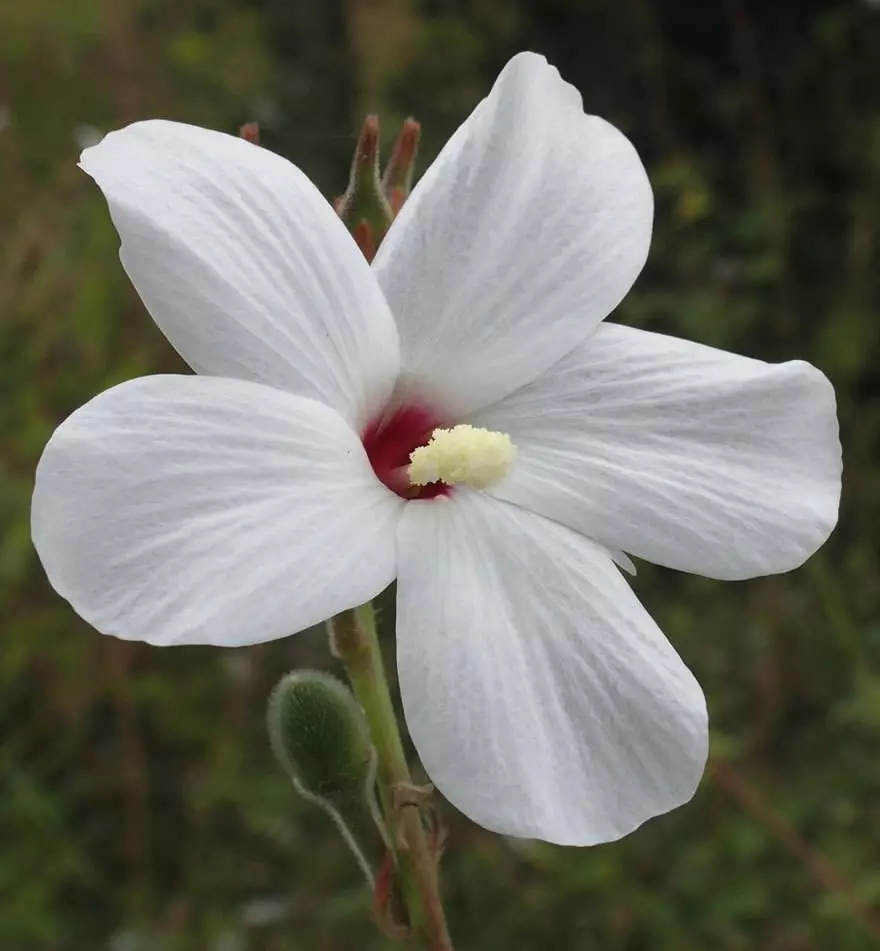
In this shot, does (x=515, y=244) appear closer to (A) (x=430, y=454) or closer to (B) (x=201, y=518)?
(A) (x=430, y=454)

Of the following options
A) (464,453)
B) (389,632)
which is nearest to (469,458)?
(464,453)

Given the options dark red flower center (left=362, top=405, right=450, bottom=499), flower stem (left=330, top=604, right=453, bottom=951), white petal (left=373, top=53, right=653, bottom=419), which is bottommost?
flower stem (left=330, top=604, right=453, bottom=951)

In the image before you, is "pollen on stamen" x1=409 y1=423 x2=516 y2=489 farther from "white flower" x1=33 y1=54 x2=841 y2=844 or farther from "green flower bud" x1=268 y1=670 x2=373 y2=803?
"green flower bud" x1=268 y1=670 x2=373 y2=803

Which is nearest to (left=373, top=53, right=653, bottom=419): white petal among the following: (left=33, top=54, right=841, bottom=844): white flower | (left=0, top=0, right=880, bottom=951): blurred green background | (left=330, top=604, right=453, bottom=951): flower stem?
(left=33, top=54, right=841, bottom=844): white flower

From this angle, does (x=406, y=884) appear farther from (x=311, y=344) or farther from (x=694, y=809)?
(x=694, y=809)

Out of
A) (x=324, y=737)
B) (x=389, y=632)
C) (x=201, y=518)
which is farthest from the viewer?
(x=389, y=632)

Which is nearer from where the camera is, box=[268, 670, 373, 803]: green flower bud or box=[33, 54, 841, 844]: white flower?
box=[33, 54, 841, 844]: white flower

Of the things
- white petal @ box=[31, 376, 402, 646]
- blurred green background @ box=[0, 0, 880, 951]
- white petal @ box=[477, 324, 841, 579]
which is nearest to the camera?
white petal @ box=[31, 376, 402, 646]
